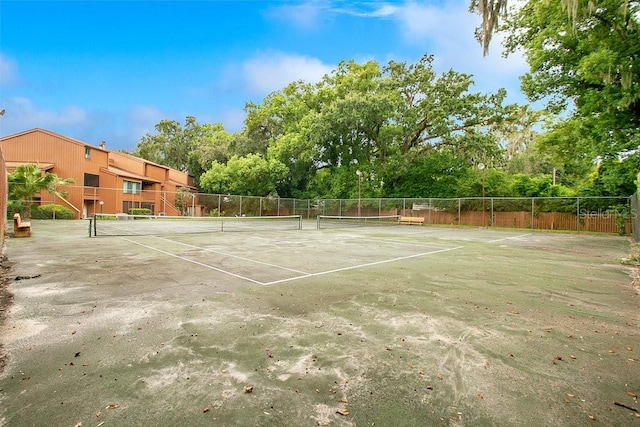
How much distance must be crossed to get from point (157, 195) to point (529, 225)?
36.7 metres

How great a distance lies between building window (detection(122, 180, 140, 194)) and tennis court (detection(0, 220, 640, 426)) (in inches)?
1162

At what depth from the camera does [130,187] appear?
33.9m

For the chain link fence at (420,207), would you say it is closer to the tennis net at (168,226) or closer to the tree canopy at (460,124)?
the tree canopy at (460,124)

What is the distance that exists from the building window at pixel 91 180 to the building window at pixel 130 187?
90.6 inches

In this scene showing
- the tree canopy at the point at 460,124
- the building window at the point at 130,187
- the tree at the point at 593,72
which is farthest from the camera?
the building window at the point at 130,187

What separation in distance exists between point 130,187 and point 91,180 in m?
4.15

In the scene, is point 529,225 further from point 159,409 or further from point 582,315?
A: point 159,409

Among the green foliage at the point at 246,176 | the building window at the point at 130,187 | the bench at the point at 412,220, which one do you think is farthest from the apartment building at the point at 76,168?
the bench at the point at 412,220

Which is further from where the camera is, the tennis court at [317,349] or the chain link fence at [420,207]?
the chain link fence at [420,207]

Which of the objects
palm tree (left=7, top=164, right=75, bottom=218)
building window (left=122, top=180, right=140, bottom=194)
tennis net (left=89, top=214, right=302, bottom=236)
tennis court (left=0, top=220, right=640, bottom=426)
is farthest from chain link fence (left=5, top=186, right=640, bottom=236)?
tennis court (left=0, top=220, right=640, bottom=426)

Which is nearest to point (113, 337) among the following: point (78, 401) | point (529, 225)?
point (78, 401)

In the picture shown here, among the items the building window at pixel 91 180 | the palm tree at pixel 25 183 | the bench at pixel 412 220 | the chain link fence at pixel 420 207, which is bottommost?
the bench at pixel 412 220

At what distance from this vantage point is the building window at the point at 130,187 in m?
32.5

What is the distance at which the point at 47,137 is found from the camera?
2870 centimetres
